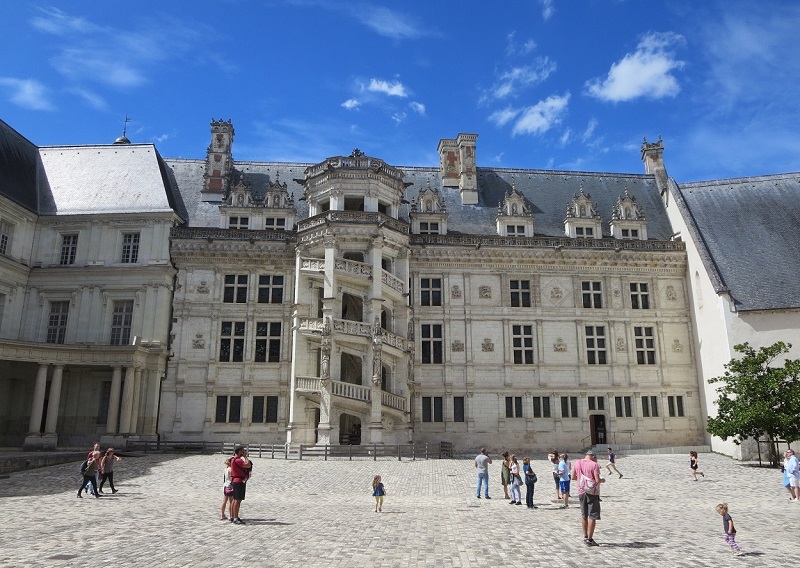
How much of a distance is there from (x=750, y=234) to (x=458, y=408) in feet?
64.5

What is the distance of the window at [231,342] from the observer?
31.9m

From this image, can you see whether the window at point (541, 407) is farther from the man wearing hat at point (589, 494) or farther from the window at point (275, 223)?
the man wearing hat at point (589, 494)

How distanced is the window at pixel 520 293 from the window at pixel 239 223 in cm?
1573

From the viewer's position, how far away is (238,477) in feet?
39.2

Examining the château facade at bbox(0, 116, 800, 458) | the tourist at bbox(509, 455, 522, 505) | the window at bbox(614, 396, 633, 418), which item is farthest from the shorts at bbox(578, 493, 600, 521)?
the window at bbox(614, 396, 633, 418)

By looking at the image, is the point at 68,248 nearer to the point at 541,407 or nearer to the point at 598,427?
the point at 541,407

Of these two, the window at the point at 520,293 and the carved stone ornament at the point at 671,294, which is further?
the carved stone ornament at the point at 671,294

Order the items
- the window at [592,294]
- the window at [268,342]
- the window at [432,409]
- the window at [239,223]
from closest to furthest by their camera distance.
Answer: the window at [268,342] < the window at [432,409] < the window at [239,223] < the window at [592,294]

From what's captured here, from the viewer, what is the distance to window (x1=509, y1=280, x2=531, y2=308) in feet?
112

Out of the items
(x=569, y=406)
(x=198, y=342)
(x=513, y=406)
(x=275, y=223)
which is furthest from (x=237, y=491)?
(x=569, y=406)

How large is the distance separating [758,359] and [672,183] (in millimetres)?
15352

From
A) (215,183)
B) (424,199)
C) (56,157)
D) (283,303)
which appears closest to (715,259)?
(424,199)

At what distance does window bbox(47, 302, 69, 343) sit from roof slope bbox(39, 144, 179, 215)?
5.31 m

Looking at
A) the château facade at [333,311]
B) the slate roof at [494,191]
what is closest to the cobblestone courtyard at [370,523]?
the château facade at [333,311]
